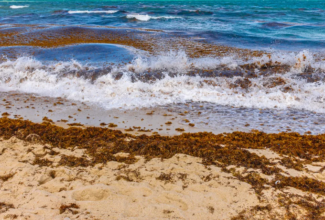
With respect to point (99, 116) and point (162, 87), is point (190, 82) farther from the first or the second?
point (99, 116)

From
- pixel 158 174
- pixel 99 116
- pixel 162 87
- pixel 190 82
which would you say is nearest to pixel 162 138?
pixel 158 174

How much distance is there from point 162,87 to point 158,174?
3867 mm

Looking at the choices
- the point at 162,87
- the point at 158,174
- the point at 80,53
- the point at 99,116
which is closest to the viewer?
the point at 158,174

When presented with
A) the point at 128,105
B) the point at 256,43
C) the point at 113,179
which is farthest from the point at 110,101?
the point at 256,43

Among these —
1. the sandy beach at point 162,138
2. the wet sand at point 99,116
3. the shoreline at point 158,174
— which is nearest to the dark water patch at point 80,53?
the sandy beach at point 162,138

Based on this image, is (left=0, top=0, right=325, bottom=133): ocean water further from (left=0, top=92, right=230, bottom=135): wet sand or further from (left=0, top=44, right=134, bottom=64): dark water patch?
(left=0, top=92, right=230, bottom=135): wet sand

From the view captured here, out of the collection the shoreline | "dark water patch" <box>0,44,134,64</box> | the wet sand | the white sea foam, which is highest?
"dark water patch" <box>0,44,134,64</box>

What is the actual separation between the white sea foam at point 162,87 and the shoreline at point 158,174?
1815 mm

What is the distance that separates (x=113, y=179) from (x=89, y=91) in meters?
3.96

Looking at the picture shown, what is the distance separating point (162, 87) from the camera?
6773 millimetres

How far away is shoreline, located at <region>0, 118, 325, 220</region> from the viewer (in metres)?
2.64

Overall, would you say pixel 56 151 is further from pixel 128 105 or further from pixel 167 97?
pixel 167 97

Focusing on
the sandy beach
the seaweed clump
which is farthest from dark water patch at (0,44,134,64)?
the seaweed clump

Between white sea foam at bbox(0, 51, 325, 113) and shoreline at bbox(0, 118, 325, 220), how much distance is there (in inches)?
71.4
